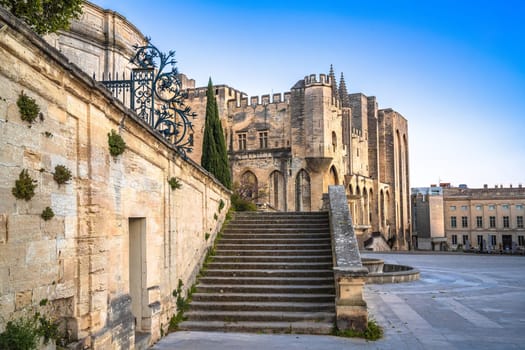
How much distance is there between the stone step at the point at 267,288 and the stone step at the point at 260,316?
2.82ft

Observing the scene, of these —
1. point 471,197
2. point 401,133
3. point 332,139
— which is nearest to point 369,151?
point 401,133

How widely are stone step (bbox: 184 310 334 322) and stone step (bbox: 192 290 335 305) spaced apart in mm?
539

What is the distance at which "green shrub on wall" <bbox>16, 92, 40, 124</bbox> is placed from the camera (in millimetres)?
5039

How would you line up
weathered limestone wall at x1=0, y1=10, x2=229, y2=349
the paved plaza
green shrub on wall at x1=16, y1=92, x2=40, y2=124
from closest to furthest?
weathered limestone wall at x1=0, y1=10, x2=229, y2=349 < green shrub on wall at x1=16, y1=92, x2=40, y2=124 < the paved plaza

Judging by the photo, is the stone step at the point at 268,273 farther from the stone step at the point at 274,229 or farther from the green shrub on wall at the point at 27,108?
the green shrub on wall at the point at 27,108

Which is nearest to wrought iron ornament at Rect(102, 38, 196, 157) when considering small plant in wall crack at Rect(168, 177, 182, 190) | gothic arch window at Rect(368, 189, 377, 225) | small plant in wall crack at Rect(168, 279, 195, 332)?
small plant in wall crack at Rect(168, 177, 182, 190)

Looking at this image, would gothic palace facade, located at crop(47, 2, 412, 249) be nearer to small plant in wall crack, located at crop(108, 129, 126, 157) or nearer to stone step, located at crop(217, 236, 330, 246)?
stone step, located at crop(217, 236, 330, 246)

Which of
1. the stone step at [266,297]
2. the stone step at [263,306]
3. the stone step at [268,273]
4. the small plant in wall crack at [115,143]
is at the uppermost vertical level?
the small plant in wall crack at [115,143]

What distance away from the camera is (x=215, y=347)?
27.2 feet

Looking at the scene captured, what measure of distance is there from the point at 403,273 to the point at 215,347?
10.3 meters

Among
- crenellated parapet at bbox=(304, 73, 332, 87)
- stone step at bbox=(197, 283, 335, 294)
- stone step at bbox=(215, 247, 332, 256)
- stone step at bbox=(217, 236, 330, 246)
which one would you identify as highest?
crenellated parapet at bbox=(304, 73, 332, 87)

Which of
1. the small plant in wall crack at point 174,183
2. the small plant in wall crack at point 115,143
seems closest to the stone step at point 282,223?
the small plant in wall crack at point 174,183

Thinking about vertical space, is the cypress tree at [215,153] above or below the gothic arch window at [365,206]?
above

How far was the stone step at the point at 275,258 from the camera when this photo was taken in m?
12.1
